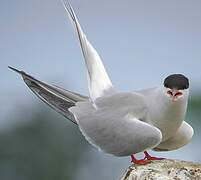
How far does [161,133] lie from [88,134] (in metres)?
0.65

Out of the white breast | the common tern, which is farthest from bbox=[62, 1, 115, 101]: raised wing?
the white breast

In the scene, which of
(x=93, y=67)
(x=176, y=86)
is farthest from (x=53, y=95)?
(x=176, y=86)

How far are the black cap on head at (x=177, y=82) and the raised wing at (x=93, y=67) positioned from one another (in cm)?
96

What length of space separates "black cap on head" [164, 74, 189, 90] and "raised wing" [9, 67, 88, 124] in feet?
3.62

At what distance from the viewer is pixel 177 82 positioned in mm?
3623

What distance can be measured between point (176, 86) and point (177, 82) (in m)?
0.03

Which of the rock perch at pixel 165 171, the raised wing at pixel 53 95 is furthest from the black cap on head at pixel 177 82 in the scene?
the raised wing at pixel 53 95

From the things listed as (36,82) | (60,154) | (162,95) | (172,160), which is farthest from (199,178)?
(60,154)

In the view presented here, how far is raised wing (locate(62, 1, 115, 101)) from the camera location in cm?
455

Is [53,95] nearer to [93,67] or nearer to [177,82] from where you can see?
[93,67]

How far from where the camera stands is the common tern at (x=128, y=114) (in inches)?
145

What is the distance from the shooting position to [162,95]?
3744mm

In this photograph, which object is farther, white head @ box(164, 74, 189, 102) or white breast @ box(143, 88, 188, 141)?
white breast @ box(143, 88, 188, 141)

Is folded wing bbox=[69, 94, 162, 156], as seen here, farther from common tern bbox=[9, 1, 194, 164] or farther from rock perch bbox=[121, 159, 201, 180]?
rock perch bbox=[121, 159, 201, 180]
